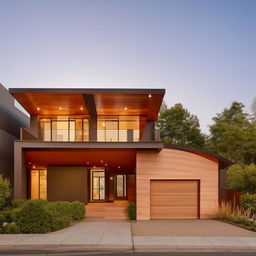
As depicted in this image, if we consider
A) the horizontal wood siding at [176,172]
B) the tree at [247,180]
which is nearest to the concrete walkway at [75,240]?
the horizontal wood siding at [176,172]

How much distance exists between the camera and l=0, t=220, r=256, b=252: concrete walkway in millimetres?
9477

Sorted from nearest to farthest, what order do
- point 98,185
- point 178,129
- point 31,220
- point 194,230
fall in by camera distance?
point 31,220
point 194,230
point 98,185
point 178,129

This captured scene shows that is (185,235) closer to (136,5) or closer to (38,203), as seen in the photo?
(38,203)

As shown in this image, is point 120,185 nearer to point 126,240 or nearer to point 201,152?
point 201,152

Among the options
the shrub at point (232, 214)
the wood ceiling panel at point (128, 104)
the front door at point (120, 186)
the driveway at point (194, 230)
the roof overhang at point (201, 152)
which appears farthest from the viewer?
the front door at point (120, 186)

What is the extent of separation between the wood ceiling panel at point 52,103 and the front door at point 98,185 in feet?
21.5

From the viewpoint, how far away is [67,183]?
2312 centimetres

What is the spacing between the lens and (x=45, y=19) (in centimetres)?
2672

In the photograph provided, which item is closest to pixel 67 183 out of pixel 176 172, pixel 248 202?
pixel 176 172

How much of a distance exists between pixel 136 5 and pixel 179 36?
8621mm

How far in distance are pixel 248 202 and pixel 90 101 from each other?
12381mm

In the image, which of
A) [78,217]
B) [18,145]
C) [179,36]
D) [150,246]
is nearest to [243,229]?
[150,246]

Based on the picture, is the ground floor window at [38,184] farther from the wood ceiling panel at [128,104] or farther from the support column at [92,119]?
the wood ceiling panel at [128,104]

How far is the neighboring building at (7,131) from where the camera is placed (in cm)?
2114
